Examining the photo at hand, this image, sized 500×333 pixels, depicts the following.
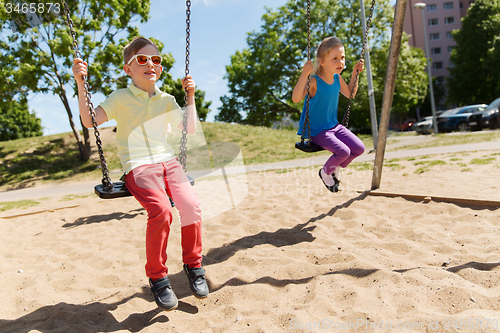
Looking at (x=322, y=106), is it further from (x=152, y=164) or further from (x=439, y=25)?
(x=439, y=25)

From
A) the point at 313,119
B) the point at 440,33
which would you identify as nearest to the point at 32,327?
the point at 313,119

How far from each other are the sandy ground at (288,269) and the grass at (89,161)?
8713mm

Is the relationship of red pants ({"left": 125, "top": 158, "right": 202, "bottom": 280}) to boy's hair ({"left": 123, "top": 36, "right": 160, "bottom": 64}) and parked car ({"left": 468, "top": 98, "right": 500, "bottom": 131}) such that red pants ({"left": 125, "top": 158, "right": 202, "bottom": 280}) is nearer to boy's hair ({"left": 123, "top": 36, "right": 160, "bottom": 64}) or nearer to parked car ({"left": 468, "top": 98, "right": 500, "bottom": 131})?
boy's hair ({"left": 123, "top": 36, "right": 160, "bottom": 64})

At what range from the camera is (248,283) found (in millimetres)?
2768

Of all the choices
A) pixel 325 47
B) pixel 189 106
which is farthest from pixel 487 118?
pixel 189 106

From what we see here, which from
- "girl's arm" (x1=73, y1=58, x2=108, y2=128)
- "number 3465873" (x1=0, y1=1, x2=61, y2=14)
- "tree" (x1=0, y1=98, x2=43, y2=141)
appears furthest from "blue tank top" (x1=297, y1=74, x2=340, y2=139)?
"tree" (x1=0, y1=98, x2=43, y2=141)

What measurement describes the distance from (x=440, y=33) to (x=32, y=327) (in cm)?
5942

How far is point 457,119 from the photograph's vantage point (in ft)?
60.4

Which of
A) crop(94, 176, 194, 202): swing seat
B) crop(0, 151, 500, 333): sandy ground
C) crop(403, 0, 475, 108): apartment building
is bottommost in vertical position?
crop(0, 151, 500, 333): sandy ground

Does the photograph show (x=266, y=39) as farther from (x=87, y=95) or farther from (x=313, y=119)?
(x=87, y=95)

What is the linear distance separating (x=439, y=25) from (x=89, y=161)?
171 feet

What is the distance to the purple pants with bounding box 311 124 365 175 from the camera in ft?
12.5

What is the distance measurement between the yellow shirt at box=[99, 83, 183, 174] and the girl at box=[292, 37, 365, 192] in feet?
5.81

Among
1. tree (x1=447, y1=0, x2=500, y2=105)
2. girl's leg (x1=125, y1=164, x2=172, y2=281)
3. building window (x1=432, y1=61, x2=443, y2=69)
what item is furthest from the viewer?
building window (x1=432, y1=61, x2=443, y2=69)
